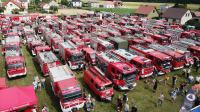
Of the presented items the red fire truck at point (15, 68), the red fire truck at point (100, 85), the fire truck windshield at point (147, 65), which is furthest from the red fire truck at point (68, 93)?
the fire truck windshield at point (147, 65)

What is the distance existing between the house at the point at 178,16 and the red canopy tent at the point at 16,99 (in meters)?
62.9

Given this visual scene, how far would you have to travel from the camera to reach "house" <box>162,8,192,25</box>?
73.4 meters

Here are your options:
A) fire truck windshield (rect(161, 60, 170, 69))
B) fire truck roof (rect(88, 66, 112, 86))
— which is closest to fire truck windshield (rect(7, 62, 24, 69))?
fire truck roof (rect(88, 66, 112, 86))

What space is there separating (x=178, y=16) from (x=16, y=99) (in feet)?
215

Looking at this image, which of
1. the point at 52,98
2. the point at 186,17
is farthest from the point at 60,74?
the point at 186,17

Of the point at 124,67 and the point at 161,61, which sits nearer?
the point at 124,67

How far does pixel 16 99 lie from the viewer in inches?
801

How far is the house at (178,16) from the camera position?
2891 inches

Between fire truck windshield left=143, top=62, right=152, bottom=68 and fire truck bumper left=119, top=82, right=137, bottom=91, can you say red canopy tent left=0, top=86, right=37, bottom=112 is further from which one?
fire truck windshield left=143, top=62, right=152, bottom=68

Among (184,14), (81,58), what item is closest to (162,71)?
(81,58)

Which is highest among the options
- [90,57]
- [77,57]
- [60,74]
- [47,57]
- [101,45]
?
[101,45]

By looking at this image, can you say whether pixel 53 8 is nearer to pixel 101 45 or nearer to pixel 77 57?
pixel 101 45

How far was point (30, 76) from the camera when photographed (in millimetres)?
32094

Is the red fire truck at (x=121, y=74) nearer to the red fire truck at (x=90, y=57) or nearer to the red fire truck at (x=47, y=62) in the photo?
the red fire truck at (x=90, y=57)
